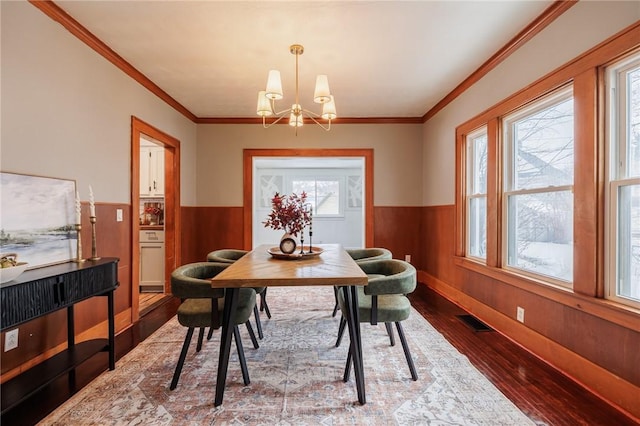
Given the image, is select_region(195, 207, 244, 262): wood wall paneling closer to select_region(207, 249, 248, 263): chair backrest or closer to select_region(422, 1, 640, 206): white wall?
select_region(207, 249, 248, 263): chair backrest

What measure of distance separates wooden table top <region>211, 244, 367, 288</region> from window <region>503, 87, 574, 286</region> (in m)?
1.59

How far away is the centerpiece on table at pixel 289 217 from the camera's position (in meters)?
2.38

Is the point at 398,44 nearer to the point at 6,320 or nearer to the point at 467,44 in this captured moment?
the point at 467,44

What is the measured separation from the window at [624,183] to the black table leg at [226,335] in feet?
7.48

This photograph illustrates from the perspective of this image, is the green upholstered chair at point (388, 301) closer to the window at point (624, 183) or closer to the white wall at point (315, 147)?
the window at point (624, 183)

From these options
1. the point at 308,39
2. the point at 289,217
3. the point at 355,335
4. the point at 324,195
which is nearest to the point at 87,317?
the point at 289,217

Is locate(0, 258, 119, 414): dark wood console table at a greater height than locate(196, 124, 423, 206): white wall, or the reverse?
locate(196, 124, 423, 206): white wall

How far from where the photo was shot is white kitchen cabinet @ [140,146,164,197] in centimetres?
438

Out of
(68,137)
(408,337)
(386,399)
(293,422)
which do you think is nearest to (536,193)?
(408,337)

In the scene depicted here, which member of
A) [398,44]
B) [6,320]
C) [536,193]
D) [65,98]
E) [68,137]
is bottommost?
[6,320]

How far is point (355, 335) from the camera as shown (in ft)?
6.05

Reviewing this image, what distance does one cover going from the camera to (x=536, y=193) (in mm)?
2531

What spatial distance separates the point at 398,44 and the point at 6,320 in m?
3.26

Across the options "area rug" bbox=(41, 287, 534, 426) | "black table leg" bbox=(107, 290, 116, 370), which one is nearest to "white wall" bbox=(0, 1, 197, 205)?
"black table leg" bbox=(107, 290, 116, 370)
